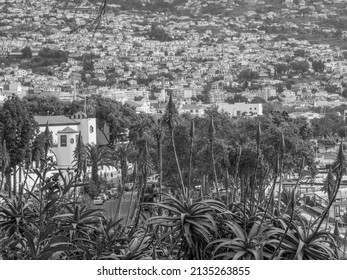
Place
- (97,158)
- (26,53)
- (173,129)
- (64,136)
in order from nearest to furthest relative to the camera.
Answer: (173,129) < (97,158) < (64,136) < (26,53)

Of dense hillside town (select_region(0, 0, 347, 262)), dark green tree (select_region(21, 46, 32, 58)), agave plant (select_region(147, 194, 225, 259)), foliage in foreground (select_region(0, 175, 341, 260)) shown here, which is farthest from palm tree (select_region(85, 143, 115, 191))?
dark green tree (select_region(21, 46, 32, 58))

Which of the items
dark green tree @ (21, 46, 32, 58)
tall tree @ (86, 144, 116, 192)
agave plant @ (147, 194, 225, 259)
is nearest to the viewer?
agave plant @ (147, 194, 225, 259)

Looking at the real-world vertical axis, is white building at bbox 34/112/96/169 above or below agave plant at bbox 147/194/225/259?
below

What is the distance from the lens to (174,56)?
273ft

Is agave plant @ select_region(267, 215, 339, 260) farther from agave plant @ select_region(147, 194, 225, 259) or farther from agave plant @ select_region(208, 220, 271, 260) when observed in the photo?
agave plant @ select_region(147, 194, 225, 259)

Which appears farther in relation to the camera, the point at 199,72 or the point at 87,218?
the point at 199,72

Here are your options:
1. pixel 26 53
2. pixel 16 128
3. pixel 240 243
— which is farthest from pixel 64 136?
pixel 26 53

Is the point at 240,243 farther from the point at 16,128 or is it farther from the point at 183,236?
the point at 16,128

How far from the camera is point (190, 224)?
2.47 meters

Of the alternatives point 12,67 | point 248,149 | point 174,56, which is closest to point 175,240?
point 248,149

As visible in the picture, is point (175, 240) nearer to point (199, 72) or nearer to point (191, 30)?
point (199, 72)

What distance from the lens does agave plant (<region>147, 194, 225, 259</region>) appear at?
2432 millimetres

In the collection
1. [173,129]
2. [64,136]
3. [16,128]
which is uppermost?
[173,129]

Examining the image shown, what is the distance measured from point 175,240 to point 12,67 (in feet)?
210
